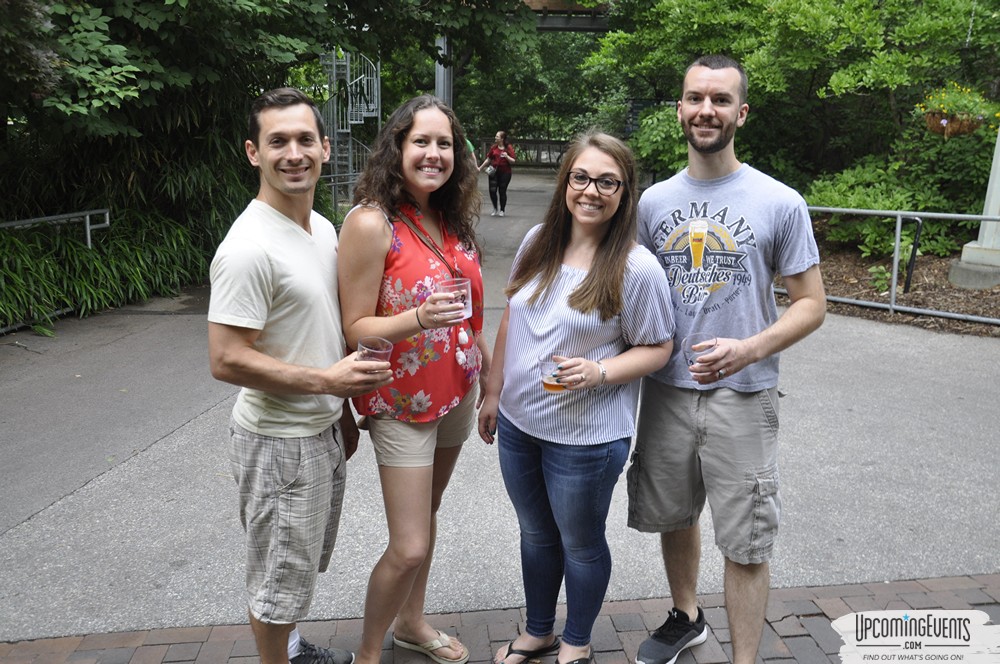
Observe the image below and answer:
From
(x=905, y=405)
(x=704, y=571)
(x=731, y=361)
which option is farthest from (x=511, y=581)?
(x=905, y=405)

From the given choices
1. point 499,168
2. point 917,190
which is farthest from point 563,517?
point 499,168

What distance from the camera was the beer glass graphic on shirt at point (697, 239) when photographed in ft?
8.87

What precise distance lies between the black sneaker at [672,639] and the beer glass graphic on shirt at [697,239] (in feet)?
4.40

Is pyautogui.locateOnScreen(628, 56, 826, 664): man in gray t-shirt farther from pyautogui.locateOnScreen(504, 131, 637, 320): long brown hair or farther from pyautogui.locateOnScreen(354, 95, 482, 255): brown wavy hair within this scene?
pyautogui.locateOnScreen(354, 95, 482, 255): brown wavy hair

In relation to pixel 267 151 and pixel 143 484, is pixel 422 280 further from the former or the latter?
pixel 143 484

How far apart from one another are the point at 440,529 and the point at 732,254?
213 centimetres

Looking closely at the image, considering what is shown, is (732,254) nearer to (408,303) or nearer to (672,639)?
(408,303)

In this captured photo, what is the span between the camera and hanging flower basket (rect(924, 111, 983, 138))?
9.52 meters

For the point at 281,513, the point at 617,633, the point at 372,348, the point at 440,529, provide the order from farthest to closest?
1. the point at 440,529
2. the point at 617,633
3. the point at 281,513
4. the point at 372,348

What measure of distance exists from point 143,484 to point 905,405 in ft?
16.7

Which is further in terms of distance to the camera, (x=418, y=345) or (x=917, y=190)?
(x=917, y=190)

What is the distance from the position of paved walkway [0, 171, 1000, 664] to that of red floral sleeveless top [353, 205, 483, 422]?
1.03m

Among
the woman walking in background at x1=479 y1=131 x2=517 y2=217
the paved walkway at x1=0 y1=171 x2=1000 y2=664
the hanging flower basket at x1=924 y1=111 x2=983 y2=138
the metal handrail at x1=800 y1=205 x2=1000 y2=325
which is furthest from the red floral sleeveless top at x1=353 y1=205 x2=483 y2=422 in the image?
the woman walking in background at x1=479 y1=131 x2=517 y2=217

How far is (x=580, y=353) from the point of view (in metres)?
2.64
